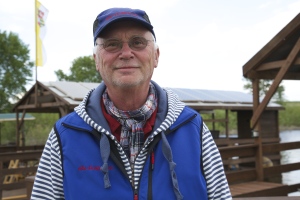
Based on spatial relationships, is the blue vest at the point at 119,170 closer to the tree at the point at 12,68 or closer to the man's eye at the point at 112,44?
the man's eye at the point at 112,44

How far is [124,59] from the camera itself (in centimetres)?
150

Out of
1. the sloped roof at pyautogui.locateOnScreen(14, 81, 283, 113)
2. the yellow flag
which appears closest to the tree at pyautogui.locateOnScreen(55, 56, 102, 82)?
the sloped roof at pyautogui.locateOnScreen(14, 81, 283, 113)

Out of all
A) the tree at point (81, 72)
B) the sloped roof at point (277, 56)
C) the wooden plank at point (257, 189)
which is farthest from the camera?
the tree at point (81, 72)

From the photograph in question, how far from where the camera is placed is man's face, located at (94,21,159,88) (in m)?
1.49

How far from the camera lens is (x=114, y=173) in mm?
1468

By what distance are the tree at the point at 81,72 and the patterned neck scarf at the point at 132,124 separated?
37413 millimetres

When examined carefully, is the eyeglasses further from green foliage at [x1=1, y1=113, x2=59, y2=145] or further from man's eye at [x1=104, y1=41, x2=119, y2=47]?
green foliage at [x1=1, y1=113, x2=59, y2=145]

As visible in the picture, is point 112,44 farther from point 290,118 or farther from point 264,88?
point 290,118

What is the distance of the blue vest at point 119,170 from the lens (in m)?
1.44

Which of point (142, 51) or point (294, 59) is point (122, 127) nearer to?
point (142, 51)

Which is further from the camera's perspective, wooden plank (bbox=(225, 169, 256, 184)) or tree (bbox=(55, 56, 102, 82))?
tree (bbox=(55, 56, 102, 82))

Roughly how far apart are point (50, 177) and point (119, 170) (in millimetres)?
291

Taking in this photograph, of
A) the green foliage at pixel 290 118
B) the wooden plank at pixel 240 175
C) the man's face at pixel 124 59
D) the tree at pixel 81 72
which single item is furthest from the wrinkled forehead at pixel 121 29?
the green foliage at pixel 290 118

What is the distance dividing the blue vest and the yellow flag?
37.8ft
